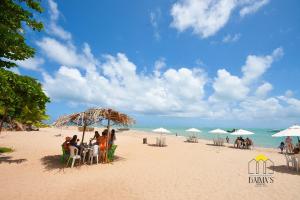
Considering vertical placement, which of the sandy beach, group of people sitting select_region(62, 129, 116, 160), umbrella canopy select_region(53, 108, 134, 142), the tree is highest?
the tree

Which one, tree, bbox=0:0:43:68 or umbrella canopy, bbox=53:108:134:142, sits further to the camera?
umbrella canopy, bbox=53:108:134:142

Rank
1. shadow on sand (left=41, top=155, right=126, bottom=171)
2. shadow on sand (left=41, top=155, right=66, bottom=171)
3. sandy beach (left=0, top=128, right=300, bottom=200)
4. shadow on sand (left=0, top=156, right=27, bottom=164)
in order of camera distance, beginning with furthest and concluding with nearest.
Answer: shadow on sand (left=0, top=156, right=27, bottom=164)
shadow on sand (left=41, top=155, right=66, bottom=171)
shadow on sand (left=41, top=155, right=126, bottom=171)
sandy beach (left=0, top=128, right=300, bottom=200)

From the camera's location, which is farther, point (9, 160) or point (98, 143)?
point (98, 143)

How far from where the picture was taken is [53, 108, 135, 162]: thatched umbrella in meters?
11.5

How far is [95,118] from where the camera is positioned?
11289 mm

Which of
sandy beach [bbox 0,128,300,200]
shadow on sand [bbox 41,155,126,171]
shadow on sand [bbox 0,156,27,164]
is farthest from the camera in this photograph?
shadow on sand [bbox 0,156,27,164]

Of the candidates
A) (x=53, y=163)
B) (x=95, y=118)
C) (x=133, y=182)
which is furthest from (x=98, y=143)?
(x=133, y=182)

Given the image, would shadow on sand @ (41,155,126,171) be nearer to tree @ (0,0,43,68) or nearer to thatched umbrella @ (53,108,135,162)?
thatched umbrella @ (53,108,135,162)

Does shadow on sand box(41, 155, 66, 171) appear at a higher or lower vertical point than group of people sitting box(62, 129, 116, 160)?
lower

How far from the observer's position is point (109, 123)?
38.7 feet

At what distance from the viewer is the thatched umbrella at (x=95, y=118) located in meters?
11.5

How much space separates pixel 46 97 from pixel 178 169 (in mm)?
6835

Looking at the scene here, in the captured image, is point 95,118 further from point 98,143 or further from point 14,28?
point 14,28

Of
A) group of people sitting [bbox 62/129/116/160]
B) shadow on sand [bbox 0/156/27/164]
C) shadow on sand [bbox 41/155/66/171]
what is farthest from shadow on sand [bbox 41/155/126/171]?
shadow on sand [bbox 0/156/27/164]
